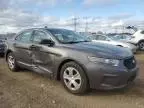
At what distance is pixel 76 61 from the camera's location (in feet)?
16.5

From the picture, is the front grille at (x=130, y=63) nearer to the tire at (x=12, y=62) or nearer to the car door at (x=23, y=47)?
the car door at (x=23, y=47)

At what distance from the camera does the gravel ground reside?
4594 millimetres

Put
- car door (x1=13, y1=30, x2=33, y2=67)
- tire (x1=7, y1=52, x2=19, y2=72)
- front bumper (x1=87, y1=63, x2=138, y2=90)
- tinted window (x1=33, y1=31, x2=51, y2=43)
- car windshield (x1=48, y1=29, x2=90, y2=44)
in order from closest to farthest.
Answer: front bumper (x1=87, y1=63, x2=138, y2=90), car windshield (x1=48, y1=29, x2=90, y2=44), tinted window (x1=33, y1=31, x2=51, y2=43), car door (x1=13, y1=30, x2=33, y2=67), tire (x1=7, y1=52, x2=19, y2=72)

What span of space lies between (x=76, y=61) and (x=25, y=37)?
2.57 metres

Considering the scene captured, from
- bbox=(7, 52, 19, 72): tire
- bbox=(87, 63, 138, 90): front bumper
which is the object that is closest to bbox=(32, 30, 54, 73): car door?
bbox=(87, 63, 138, 90): front bumper

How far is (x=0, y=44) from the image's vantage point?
13.6 m

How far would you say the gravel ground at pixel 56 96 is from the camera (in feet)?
15.1

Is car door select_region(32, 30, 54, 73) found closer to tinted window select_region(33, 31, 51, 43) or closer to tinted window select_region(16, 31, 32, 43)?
tinted window select_region(33, 31, 51, 43)

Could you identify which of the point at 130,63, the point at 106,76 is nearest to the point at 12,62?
the point at 106,76

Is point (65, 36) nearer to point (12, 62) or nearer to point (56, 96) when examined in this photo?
point (56, 96)

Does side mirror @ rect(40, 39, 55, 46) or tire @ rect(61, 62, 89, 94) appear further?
side mirror @ rect(40, 39, 55, 46)

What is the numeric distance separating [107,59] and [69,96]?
1.20 metres

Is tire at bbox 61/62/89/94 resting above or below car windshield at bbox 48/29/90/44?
below

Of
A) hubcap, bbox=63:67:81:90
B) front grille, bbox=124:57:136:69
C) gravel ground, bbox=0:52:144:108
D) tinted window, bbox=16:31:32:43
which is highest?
tinted window, bbox=16:31:32:43
